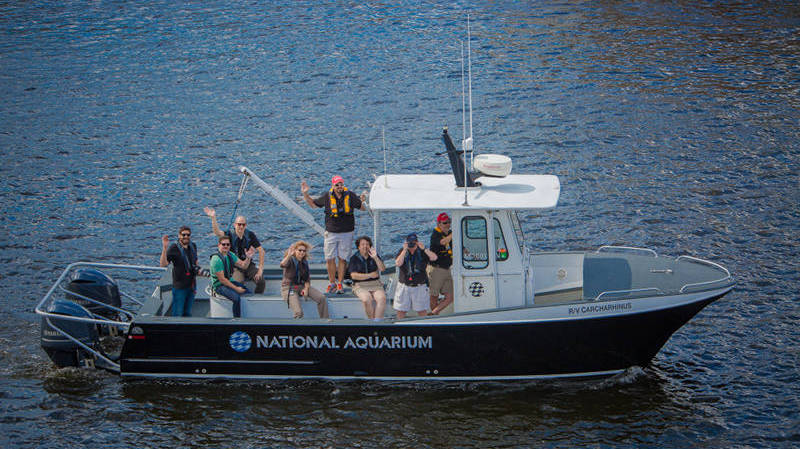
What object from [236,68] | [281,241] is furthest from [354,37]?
[281,241]

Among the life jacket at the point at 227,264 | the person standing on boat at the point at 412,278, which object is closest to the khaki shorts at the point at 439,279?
the person standing on boat at the point at 412,278

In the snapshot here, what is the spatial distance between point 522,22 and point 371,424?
82.6 feet

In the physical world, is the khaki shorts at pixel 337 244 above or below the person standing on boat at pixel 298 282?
above

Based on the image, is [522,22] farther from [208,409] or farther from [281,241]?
[208,409]

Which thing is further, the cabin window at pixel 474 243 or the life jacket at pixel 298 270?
the life jacket at pixel 298 270

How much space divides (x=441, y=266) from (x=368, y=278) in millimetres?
1110

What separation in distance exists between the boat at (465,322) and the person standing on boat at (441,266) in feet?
0.70

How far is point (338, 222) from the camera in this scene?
15.1m

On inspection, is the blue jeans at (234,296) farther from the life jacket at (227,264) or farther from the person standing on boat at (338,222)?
the person standing on boat at (338,222)

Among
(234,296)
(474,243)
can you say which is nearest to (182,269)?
A: (234,296)

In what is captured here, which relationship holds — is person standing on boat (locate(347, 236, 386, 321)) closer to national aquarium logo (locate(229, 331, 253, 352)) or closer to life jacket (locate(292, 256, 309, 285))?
life jacket (locate(292, 256, 309, 285))

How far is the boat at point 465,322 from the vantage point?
44.9 ft

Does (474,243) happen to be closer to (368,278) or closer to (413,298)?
(413,298)

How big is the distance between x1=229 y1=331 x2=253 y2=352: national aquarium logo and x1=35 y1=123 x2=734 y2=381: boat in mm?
18
